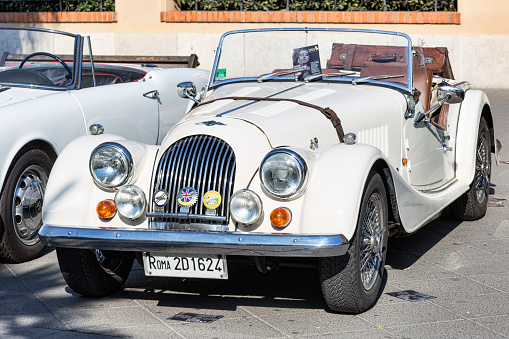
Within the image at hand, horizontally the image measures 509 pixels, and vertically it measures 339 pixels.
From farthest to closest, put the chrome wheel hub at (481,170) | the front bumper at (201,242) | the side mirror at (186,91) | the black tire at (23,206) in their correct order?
the chrome wheel hub at (481,170) < the side mirror at (186,91) < the black tire at (23,206) < the front bumper at (201,242)

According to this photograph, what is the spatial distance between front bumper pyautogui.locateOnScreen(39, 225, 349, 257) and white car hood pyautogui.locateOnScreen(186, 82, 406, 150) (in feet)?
2.37

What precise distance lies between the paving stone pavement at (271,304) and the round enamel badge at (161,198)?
2.14 feet

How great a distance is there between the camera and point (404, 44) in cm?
634

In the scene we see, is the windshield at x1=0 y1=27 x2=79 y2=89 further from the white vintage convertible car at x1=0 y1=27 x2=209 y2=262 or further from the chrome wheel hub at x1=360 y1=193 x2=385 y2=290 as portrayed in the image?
the chrome wheel hub at x1=360 y1=193 x2=385 y2=290

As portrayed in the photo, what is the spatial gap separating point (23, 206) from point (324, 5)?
1032cm

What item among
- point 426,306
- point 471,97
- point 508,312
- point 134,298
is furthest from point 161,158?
point 471,97

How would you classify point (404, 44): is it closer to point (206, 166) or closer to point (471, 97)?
point (471, 97)

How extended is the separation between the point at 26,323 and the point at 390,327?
6.49ft

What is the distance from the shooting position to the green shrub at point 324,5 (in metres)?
15.4

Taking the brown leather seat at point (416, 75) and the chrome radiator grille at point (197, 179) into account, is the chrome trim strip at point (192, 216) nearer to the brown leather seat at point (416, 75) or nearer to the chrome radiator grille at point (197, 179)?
the chrome radiator grille at point (197, 179)

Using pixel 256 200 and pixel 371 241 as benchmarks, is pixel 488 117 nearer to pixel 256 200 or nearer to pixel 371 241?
pixel 371 241

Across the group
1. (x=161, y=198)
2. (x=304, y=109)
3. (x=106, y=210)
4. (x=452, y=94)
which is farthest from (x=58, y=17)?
(x=161, y=198)

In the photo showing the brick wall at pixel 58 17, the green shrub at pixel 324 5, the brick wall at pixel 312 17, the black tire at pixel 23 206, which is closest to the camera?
the black tire at pixel 23 206

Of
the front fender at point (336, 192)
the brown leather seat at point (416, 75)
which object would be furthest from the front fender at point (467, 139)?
the front fender at point (336, 192)
